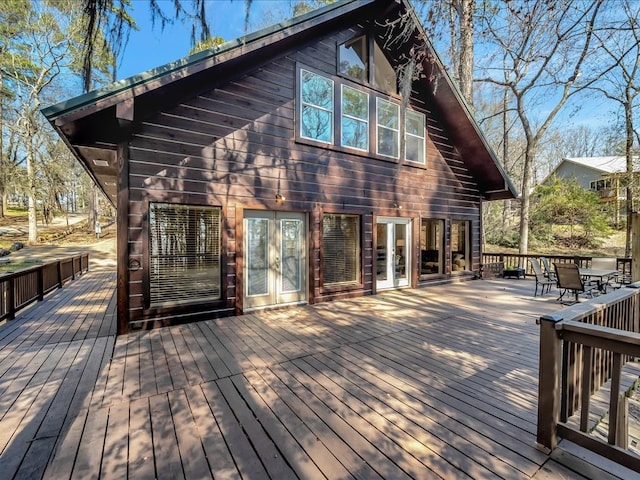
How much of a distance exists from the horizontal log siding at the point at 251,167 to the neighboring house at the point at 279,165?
0.9 inches

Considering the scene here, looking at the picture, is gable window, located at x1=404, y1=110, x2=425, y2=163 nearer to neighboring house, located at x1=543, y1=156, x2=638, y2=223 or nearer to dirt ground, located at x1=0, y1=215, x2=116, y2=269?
neighboring house, located at x1=543, y1=156, x2=638, y2=223

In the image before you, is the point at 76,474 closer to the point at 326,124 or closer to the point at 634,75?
the point at 326,124

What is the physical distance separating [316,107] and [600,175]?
68.2ft

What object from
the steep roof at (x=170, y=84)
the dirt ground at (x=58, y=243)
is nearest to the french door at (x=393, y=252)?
the steep roof at (x=170, y=84)

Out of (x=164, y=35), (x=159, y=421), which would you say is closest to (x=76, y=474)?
(x=159, y=421)

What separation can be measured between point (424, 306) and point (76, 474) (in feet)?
17.7

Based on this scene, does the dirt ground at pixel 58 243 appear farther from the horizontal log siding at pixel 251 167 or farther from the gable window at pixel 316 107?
the gable window at pixel 316 107

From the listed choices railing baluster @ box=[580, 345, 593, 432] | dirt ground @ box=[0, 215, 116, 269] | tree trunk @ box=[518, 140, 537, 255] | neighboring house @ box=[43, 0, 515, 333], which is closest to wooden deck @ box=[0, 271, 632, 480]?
railing baluster @ box=[580, 345, 593, 432]

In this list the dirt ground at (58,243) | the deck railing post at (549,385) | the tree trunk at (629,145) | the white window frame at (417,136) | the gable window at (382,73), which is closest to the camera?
the deck railing post at (549,385)

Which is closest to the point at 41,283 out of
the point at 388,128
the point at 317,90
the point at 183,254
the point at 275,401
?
the point at 183,254

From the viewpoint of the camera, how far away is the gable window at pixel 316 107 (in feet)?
19.7

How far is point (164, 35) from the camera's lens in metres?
2.19

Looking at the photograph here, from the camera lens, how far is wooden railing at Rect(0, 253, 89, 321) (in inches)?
188

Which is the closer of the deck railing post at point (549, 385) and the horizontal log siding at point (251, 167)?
the deck railing post at point (549, 385)
